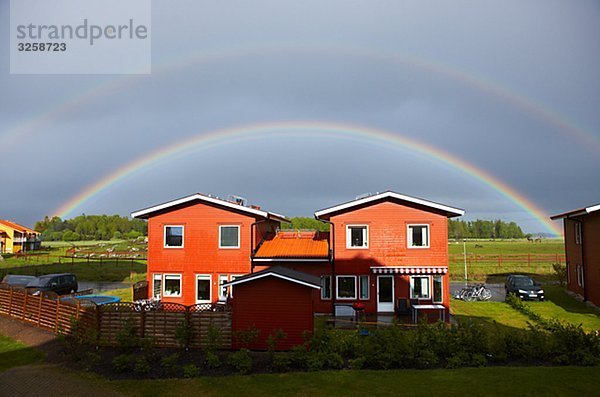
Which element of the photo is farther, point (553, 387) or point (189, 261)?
point (189, 261)

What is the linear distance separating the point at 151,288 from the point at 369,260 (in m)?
13.6

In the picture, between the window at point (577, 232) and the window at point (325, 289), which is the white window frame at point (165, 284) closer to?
the window at point (325, 289)

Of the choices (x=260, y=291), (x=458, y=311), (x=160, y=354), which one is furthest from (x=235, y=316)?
(x=458, y=311)

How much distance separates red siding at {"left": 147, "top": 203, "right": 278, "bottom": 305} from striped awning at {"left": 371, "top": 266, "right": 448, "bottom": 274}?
311 inches

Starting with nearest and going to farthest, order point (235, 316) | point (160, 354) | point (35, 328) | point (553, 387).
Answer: point (553, 387), point (160, 354), point (235, 316), point (35, 328)

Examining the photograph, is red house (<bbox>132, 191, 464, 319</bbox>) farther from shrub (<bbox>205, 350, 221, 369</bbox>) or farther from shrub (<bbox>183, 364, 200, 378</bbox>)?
shrub (<bbox>183, 364, 200, 378</bbox>)

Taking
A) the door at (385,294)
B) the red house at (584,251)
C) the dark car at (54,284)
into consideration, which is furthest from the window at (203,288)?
the red house at (584,251)

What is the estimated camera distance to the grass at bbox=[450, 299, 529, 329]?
23.1m

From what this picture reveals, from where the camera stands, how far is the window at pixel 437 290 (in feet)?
83.5

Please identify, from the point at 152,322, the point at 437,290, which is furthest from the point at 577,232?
the point at 152,322

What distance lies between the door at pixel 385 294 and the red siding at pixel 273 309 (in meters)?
9.74

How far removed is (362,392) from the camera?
1280cm

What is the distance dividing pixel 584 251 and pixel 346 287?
1682cm

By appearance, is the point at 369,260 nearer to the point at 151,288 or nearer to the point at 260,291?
the point at 260,291
